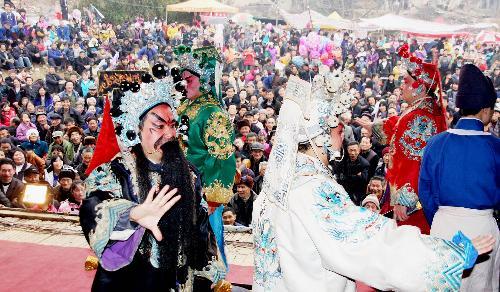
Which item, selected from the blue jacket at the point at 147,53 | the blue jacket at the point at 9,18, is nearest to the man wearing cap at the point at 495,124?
the blue jacket at the point at 147,53

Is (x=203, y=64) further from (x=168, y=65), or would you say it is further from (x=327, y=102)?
(x=327, y=102)

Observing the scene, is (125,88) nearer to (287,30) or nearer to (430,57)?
(430,57)

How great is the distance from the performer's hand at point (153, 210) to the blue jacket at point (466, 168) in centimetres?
164

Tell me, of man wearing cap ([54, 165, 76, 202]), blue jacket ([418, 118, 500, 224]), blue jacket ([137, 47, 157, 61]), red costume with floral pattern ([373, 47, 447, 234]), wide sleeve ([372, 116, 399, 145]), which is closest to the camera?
blue jacket ([418, 118, 500, 224])

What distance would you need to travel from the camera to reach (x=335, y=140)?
237 centimetres

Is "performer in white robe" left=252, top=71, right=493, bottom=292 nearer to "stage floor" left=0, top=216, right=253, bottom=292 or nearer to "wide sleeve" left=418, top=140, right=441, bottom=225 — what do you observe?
"wide sleeve" left=418, top=140, right=441, bottom=225

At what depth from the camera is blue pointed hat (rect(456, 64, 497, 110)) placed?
3.36 metres

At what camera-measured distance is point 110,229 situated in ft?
8.77

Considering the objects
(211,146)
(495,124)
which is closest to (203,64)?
(211,146)

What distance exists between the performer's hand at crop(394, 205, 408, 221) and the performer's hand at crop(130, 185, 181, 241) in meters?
2.13

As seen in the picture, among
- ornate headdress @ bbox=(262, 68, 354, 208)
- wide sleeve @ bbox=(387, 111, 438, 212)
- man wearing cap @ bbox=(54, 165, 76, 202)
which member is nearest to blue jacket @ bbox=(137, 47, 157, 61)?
man wearing cap @ bbox=(54, 165, 76, 202)

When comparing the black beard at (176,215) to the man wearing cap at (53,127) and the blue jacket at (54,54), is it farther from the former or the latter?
the blue jacket at (54,54)

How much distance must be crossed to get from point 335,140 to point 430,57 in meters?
20.5

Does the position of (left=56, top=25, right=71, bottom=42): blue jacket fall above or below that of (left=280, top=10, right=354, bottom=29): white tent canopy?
below
